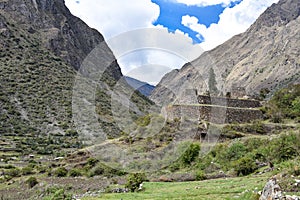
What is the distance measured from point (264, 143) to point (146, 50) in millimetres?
12478

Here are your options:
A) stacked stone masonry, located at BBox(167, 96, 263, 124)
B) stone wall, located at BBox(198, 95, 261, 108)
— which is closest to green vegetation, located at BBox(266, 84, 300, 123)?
stacked stone masonry, located at BBox(167, 96, 263, 124)

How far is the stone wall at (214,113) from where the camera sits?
Answer: 41156 millimetres

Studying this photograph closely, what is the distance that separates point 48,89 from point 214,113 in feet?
187

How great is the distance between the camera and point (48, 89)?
90000mm

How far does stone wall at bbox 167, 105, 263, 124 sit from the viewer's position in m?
41.2

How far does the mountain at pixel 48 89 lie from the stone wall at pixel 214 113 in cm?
665

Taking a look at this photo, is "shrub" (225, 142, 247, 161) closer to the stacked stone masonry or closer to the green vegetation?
the stacked stone masonry

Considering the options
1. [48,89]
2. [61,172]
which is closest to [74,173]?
[61,172]

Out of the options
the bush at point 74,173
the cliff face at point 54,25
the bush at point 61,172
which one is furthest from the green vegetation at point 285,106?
the cliff face at point 54,25

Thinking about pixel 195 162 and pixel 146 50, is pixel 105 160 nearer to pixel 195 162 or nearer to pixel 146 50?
pixel 195 162

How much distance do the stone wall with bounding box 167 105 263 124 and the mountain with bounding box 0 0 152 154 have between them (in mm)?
6649

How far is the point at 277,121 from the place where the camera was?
136ft

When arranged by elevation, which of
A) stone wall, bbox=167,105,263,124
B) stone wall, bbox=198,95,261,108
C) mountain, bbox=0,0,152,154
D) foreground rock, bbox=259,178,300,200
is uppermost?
mountain, bbox=0,0,152,154

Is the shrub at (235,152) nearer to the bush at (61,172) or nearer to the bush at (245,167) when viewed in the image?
the bush at (245,167)
